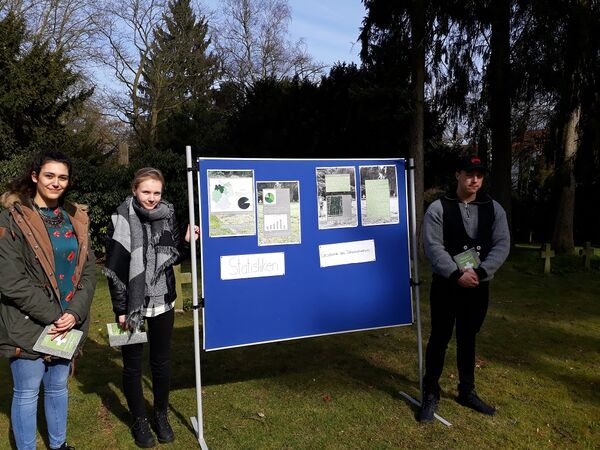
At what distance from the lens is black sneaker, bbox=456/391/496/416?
Result: 12.9 feet

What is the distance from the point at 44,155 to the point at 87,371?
287cm

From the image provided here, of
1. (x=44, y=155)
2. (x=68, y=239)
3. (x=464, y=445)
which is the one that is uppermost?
(x=44, y=155)

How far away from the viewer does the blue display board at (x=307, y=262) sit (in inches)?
136

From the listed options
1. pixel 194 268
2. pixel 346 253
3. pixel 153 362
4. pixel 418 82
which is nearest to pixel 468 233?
pixel 346 253

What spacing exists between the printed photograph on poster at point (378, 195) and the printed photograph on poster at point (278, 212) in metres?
0.56

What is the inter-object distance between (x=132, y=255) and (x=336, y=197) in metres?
1.57

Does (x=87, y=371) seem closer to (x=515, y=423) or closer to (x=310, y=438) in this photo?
(x=310, y=438)

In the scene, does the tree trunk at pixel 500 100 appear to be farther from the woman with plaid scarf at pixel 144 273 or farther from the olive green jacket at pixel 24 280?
the olive green jacket at pixel 24 280

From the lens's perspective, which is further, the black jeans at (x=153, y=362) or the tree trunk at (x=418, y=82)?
the tree trunk at (x=418, y=82)

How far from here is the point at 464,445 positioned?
11.3ft

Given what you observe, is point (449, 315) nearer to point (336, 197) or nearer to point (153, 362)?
point (336, 197)

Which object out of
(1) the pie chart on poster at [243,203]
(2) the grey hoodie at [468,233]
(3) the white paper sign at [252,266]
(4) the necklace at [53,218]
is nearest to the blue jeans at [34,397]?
(4) the necklace at [53,218]

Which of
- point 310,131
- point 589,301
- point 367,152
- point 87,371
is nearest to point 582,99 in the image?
point 589,301

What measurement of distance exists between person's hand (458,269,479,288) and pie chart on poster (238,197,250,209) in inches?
63.7
